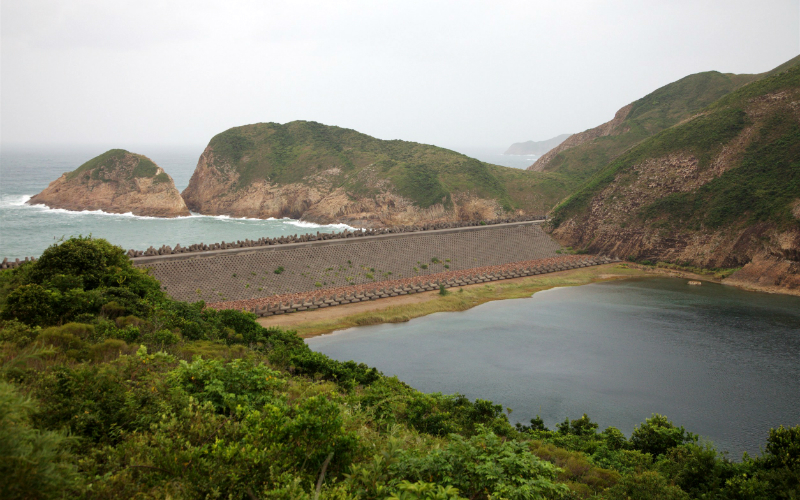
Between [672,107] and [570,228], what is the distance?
52723mm

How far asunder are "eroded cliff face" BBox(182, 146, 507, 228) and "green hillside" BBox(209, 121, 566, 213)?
2.77ft

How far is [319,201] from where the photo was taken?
7888 centimetres

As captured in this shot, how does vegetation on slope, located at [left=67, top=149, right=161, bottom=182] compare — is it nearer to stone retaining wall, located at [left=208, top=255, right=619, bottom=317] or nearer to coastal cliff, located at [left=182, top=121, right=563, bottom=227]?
coastal cliff, located at [left=182, top=121, right=563, bottom=227]

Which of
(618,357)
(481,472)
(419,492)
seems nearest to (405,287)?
(618,357)

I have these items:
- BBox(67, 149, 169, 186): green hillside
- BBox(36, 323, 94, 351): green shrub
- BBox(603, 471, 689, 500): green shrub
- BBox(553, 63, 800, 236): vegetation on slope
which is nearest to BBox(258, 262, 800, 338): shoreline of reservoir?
BBox(553, 63, 800, 236): vegetation on slope

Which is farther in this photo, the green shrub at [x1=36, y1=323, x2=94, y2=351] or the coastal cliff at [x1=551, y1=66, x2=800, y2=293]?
the coastal cliff at [x1=551, y1=66, x2=800, y2=293]

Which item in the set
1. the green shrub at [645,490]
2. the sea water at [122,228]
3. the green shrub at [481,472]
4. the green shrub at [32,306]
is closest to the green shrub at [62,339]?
the green shrub at [32,306]

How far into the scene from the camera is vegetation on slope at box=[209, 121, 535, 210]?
76562mm

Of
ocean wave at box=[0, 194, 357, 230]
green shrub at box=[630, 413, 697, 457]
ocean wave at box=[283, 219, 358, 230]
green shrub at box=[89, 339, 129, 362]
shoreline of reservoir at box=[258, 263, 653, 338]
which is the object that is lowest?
green shrub at box=[630, 413, 697, 457]

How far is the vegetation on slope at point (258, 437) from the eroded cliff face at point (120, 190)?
66794 millimetres

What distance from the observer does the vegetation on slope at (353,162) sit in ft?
251

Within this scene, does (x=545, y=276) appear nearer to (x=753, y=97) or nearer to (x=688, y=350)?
(x=688, y=350)

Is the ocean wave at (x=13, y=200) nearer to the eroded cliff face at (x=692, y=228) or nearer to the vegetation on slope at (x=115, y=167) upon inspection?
the vegetation on slope at (x=115, y=167)

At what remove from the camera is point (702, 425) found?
18.2 metres
